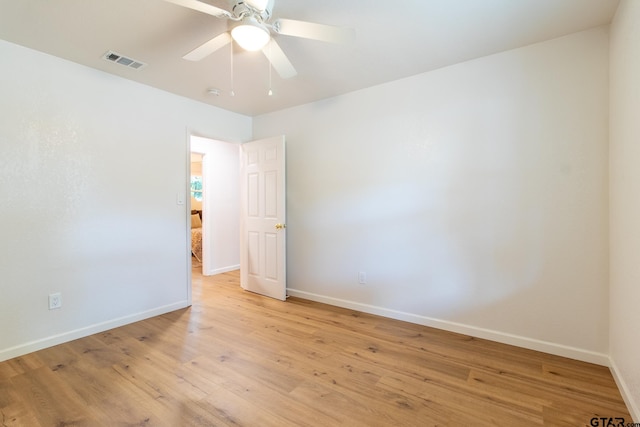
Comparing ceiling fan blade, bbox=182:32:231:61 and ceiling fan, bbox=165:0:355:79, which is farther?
ceiling fan blade, bbox=182:32:231:61

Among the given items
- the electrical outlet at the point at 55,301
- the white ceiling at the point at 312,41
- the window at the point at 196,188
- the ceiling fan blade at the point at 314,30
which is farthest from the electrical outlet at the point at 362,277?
the window at the point at 196,188

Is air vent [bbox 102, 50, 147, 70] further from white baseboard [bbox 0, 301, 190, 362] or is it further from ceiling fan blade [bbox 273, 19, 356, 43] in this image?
white baseboard [bbox 0, 301, 190, 362]

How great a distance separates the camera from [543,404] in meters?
1.75

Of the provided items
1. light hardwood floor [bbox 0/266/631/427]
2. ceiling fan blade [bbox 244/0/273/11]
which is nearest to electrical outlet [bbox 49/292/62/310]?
light hardwood floor [bbox 0/266/631/427]

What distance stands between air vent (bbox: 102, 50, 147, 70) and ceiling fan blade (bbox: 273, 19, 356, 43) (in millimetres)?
1666

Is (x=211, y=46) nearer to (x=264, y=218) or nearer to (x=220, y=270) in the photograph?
(x=264, y=218)

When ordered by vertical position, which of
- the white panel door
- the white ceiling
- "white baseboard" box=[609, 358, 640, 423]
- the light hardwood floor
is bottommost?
the light hardwood floor

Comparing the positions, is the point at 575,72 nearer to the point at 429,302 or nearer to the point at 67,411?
the point at 429,302

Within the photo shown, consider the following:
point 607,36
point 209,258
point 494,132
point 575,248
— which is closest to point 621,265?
point 575,248

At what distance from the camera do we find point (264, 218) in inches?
154

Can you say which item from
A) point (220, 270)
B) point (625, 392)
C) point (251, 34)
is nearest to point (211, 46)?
point (251, 34)

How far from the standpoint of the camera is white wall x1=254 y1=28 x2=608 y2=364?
2.20 meters

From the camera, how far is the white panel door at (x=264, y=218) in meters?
3.73

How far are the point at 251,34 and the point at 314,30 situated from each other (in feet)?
1.21
